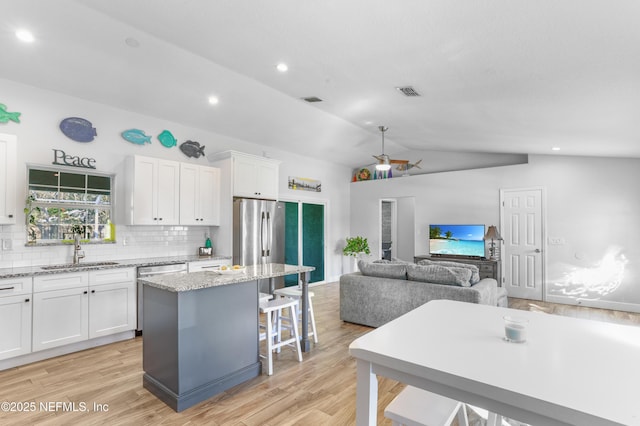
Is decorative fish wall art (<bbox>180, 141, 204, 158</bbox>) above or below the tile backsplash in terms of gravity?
above

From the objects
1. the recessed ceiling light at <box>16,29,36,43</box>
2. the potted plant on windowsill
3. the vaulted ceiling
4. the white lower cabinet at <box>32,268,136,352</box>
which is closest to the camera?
the vaulted ceiling

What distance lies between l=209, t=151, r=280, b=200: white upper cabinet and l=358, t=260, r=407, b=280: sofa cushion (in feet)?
7.05

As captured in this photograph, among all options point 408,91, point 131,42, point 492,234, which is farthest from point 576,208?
point 131,42

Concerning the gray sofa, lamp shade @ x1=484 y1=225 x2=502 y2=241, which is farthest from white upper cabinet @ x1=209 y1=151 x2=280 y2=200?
lamp shade @ x1=484 y1=225 x2=502 y2=241

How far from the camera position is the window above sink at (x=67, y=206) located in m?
3.88

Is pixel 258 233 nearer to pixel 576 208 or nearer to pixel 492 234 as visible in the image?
pixel 492 234

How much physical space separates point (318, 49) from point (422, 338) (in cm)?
256

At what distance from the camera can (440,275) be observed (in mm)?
3955

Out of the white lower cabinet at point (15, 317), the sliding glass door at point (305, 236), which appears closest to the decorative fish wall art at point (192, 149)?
the sliding glass door at point (305, 236)

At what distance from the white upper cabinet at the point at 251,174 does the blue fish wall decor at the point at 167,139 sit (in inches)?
25.2

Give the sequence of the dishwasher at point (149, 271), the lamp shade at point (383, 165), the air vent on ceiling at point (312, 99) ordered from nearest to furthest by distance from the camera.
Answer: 1. the dishwasher at point (149, 271)
2. the air vent on ceiling at point (312, 99)
3. the lamp shade at point (383, 165)

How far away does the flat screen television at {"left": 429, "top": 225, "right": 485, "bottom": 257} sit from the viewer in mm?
6397

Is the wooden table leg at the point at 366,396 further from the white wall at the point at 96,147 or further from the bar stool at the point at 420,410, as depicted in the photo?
the white wall at the point at 96,147

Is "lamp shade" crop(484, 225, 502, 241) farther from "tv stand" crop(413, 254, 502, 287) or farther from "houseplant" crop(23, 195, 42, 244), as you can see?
"houseplant" crop(23, 195, 42, 244)
